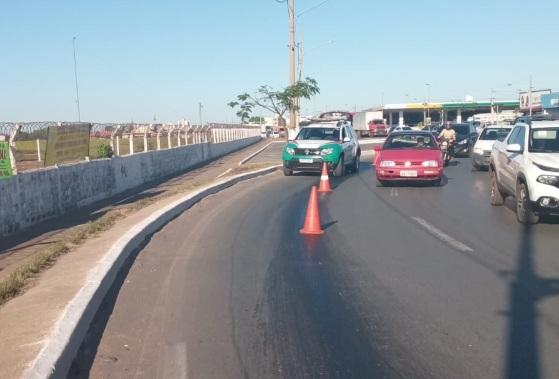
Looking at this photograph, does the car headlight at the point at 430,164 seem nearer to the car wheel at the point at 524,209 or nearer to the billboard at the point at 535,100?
the car wheel at the point at 524,209

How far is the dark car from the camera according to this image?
3309 centimetres

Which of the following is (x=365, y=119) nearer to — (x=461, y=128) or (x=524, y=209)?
(x=461, y=128)

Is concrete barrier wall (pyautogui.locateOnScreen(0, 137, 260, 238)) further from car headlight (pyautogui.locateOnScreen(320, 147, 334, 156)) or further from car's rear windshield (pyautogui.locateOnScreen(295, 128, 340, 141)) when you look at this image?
car headlight (pyautogui.locateOnScreen(320, 147, 334, 156))

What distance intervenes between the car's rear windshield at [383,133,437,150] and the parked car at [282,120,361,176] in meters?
3.44

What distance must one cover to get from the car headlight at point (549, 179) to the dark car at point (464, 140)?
21952 mm

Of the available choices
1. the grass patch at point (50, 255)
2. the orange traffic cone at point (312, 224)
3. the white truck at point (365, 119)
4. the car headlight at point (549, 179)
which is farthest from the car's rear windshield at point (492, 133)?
the white truck at point (365, 119)

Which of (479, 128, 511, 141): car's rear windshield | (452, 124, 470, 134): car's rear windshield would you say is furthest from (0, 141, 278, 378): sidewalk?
(452, 124, 470, 134): car's rear windshield

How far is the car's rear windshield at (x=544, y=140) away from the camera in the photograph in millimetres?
12227

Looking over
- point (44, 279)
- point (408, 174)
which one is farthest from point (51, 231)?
point (408, 174)

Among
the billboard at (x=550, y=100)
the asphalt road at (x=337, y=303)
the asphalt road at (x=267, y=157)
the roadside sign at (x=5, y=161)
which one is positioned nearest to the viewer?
the asphalt road at (x=337, y=303)

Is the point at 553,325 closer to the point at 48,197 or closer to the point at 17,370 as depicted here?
the point at 17,370

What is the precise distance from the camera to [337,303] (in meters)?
6.78

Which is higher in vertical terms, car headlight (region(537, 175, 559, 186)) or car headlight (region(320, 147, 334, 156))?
car headlight (region(537, 175, 559, 186))

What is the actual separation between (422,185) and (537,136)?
6680 millimetres
